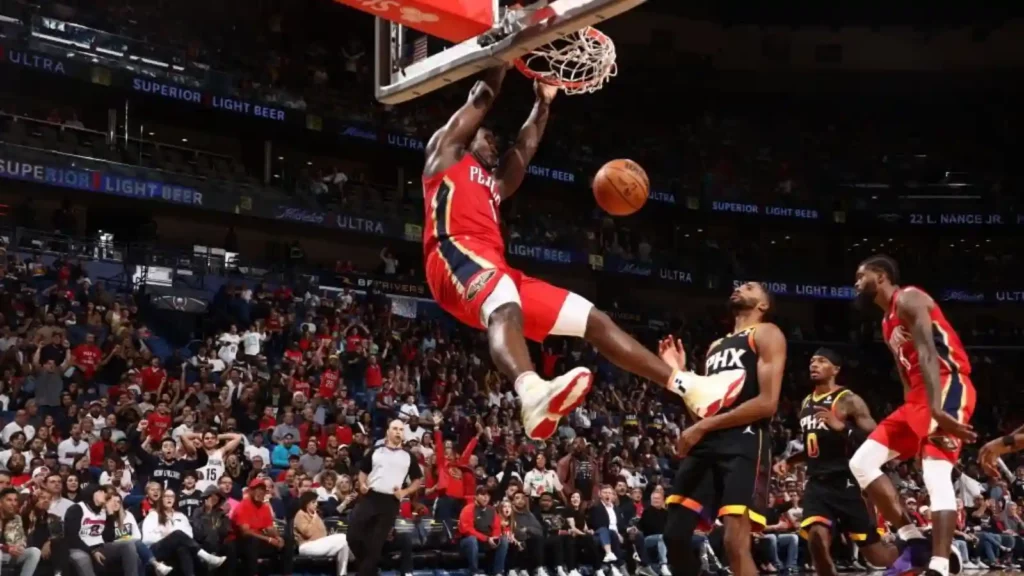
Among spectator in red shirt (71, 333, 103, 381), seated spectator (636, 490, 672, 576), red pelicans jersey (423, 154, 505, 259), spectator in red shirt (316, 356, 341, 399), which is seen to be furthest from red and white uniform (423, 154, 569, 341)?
spectator in red shirt (316, 356, 341, 399)

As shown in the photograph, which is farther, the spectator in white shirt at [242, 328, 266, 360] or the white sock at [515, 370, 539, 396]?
the spectator in white shirt at [242, 328, 266, 360]

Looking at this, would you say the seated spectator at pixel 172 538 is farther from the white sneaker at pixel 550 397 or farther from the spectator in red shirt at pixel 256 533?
the white sneaker at pixel 550 397

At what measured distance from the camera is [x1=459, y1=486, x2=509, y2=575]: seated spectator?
12188mm

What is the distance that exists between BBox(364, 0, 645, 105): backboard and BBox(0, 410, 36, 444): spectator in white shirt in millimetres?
7054

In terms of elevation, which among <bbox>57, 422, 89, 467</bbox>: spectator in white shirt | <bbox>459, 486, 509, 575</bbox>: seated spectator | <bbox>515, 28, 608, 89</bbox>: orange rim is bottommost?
<bbox>459, 486, 509, 575</bbox>: seated spectator

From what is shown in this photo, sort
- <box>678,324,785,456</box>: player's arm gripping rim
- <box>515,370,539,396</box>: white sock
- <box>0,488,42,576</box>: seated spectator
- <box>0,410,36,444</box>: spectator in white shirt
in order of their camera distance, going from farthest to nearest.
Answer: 1. <box>0,410,36,444</box>: spectator in white shirt
2. <box>0,488,42,576</box>: seated spectator
3. <box>678,324,785,456</box>: player's arm gripping rim
4. <box>515,370,539,396</box>: white sock

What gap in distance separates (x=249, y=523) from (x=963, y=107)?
2937 cm

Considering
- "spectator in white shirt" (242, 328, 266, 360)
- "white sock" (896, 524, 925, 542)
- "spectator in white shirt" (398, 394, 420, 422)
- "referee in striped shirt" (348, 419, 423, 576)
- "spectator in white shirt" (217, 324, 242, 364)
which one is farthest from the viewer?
"spectator in white shirt" (242, 328, 266, 360)

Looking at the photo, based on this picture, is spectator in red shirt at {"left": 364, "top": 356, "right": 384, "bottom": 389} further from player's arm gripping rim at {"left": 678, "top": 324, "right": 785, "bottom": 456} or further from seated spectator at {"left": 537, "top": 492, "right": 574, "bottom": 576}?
player's arm gripping rim at {"left": 678, "top": 324, "right": 785, "bottom": 456}

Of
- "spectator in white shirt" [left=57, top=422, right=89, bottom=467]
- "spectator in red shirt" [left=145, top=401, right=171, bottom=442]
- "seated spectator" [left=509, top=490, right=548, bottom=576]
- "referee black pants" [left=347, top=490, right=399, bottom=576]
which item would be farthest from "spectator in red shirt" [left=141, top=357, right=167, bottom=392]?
"referee black pants" [left=347, top=490, right=399, bottom=576]

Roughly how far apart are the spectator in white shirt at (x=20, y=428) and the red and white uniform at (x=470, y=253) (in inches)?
307

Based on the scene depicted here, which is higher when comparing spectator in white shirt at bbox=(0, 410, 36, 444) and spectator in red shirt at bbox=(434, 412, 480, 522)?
spectator in white shirt at bbox=(0, 410, 36, 444)

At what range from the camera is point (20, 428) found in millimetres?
11945

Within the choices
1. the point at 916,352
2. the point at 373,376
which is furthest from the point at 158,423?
the point at 916,352
